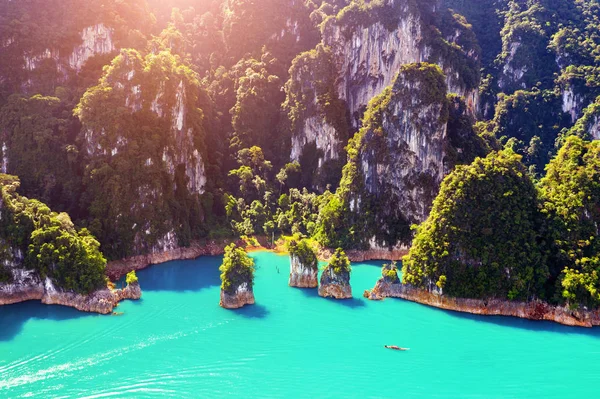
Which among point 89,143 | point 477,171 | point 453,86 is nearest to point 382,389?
point 477,171

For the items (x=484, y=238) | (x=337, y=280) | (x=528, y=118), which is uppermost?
(x=528, y=118)

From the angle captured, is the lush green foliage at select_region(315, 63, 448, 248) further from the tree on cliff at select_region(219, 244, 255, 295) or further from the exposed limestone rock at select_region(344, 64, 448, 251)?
the tree on cliff at select_region(219, 244, 255, 295)

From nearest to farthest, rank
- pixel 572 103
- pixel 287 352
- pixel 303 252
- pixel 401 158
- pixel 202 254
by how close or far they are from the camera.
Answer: pixel 287 352, pixel 303 252, pixel 202 254, pixel 401 158, pixel 572 103

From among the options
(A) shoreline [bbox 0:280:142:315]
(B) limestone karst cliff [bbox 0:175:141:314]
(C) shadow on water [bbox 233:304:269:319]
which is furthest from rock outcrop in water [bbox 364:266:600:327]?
(B) limestone karst cliff [bbox 0:175:141:314]

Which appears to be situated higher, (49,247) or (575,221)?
(575,221)

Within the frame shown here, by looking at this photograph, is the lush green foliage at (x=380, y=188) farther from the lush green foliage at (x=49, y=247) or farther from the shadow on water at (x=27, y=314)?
the shadow on water at (x=27, y=314)

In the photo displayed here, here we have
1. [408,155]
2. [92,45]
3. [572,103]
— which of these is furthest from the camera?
[572,103]

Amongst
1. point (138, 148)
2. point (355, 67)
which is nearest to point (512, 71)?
point (355, 67)

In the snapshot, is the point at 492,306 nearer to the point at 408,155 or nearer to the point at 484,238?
the point at 484,238
